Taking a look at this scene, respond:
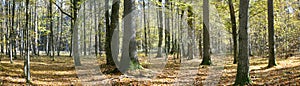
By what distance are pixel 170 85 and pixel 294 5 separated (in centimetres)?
2792

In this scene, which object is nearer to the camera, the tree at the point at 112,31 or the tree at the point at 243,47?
the tree at the point at 243,47

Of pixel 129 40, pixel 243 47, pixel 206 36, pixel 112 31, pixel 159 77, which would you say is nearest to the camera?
pixel 243 47

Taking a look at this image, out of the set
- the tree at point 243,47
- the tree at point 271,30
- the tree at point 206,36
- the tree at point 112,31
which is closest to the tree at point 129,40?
the tree at point 112,31

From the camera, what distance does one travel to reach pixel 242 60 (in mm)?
10219

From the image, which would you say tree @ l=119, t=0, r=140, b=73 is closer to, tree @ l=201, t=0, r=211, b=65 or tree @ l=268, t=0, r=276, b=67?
tree @ l=201, t=0, r=211, b=65

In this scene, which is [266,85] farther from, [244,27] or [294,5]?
[294,5]

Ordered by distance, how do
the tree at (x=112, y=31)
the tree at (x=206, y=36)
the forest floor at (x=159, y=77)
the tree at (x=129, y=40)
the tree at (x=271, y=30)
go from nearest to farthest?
the forest floor at (x=159, y=77), the tree at (x=129, y=40), the tree at (x=271, y=30), the tree at (x=112, y=31), the tree at (x=206, y=36)

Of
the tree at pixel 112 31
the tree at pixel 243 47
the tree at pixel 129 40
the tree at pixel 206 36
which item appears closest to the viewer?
the tree at pixel 243 47

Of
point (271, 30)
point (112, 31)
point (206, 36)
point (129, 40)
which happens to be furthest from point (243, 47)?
point (206, 36)

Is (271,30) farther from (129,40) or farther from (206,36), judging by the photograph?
(129,40)

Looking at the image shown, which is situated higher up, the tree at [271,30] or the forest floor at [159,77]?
the tree at [271,30]

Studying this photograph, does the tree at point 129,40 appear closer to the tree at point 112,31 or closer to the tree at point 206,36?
the tree at point 112,31

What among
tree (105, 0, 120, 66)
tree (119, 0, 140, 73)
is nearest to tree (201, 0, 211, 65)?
tree (105, 0, 120, 66)

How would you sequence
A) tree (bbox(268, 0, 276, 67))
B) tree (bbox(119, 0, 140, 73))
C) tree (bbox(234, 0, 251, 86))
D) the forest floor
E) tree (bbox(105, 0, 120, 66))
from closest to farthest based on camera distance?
tree (bbox(234, 0, 251, 86)), the forest floor, tree (bbox(119, 0, 140, 73)), tree (bbox(268, 0, 276, 67)), tree (bbox(105, 0, 120, 66))
